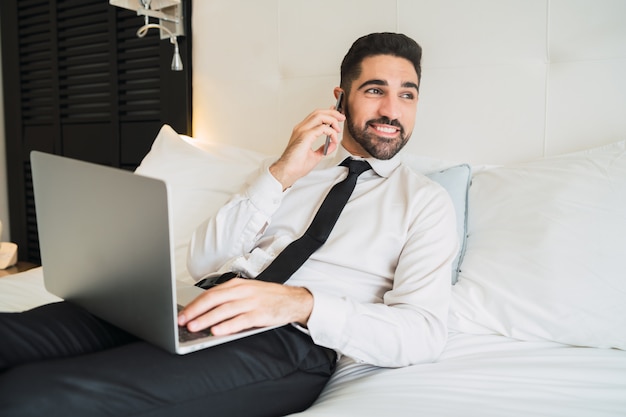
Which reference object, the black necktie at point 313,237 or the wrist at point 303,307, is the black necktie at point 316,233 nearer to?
the black necktie at point 313,237

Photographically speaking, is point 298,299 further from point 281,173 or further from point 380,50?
point 380,50

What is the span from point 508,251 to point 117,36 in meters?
2.05

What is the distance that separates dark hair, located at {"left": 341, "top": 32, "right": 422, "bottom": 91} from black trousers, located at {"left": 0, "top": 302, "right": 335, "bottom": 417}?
0.75 metres

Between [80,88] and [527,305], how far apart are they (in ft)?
7.80

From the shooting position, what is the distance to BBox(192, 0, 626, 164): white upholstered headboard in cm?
142

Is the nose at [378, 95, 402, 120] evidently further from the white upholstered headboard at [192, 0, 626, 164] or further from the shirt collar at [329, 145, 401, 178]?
the white upholstered headboard at [192, 0, 626, 164]

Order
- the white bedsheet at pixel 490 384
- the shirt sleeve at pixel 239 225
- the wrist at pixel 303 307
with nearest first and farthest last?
the white bedsheet at pixel 490 384
the wrist at pixel 303 307
the shirt sleeve at pixel 239 225

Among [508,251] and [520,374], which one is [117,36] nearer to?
[508,251]

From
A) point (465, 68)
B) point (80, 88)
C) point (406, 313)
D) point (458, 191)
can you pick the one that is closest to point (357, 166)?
point (458, 191)

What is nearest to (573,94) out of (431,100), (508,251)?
(431,100)

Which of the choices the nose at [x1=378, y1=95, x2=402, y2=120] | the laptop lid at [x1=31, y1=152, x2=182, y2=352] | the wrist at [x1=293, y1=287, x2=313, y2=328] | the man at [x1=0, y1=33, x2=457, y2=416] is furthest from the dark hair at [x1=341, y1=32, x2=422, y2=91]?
the laptop lid at [x1=31, y1=152, x2=182, y2=352]

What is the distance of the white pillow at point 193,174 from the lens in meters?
1.71

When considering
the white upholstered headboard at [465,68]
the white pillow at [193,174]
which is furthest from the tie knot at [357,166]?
the white pillow at [193,174]

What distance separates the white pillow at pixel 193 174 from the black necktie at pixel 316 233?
536 mm
